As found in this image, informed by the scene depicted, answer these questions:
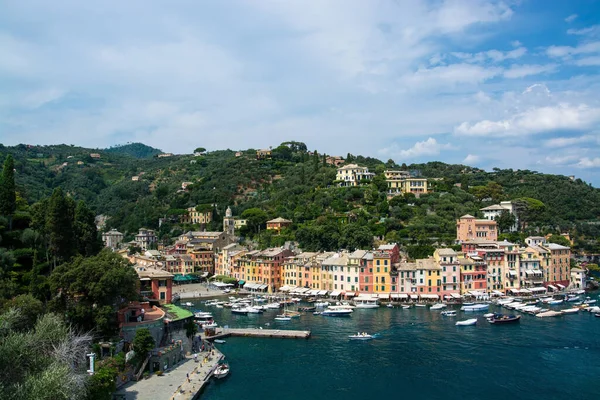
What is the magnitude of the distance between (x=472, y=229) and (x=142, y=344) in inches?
2210

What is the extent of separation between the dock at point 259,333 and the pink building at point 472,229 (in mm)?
37216

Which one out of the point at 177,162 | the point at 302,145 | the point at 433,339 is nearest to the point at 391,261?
the point at 433,339

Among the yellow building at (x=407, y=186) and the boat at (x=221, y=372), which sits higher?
the yellow building at (x=407, y=186)

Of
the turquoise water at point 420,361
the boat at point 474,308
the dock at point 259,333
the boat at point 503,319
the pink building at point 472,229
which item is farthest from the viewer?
the pink building at point 472,229

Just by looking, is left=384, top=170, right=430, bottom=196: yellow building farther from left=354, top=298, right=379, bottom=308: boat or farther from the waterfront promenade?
the waterfront promenade

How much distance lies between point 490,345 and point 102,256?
31.0 meters

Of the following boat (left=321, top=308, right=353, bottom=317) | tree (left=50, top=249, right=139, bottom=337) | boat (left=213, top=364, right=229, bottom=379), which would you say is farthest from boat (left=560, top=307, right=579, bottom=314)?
tree (left=50, top=249, right=139, bottom=337)

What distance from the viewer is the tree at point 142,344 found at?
31203mm

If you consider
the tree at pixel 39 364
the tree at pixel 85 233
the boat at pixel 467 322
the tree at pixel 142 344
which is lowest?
the boat at pixel 467 322

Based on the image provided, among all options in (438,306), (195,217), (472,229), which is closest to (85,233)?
(438,306)

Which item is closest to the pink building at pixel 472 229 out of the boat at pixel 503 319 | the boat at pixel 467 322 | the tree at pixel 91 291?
the boat at pixel 503 319

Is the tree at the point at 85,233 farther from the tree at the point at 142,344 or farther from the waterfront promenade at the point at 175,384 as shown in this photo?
the waterfront promenade at the point at 175,384

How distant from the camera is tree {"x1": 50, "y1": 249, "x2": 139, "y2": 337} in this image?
30.8 meters

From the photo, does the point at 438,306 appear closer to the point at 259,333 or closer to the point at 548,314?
the point at 548,314
